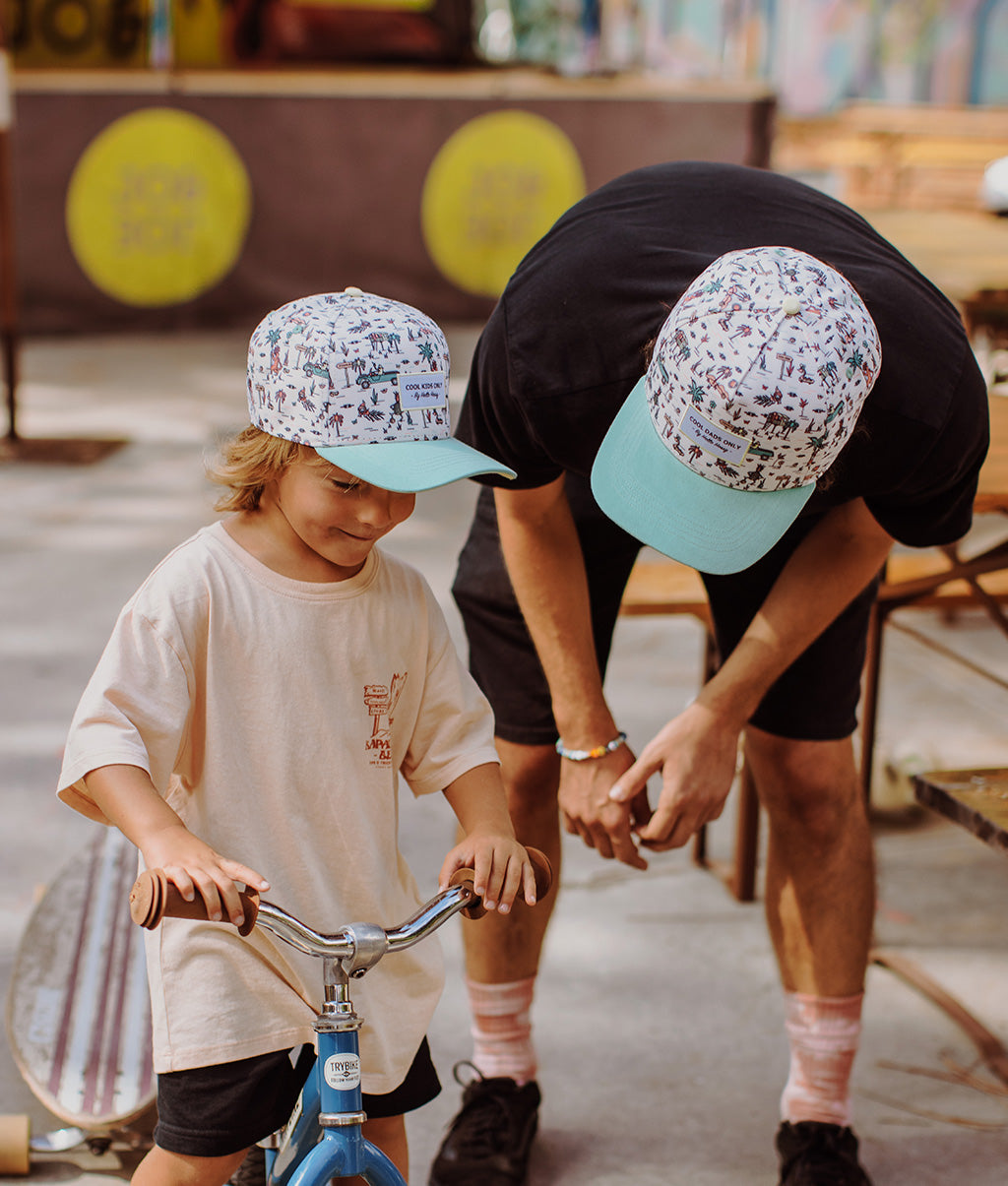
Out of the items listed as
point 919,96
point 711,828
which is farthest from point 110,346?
point 919,96

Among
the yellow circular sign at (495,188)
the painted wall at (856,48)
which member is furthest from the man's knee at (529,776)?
the painted wall at (856,48)

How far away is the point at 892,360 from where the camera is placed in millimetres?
1641

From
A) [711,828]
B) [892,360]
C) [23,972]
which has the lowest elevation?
[711,828]

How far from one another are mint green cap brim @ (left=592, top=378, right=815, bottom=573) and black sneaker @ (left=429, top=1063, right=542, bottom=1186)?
949 mm

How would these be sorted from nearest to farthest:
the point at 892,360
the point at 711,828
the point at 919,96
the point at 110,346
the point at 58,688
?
the point at 892,360 < the point at 711,828 < the point at 58,688 < the point at 110,346 < the point at 919,96

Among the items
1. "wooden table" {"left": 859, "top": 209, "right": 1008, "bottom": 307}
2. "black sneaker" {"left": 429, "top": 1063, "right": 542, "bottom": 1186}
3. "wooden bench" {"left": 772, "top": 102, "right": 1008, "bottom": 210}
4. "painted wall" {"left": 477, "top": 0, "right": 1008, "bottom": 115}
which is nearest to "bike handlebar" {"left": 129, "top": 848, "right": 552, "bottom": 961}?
"black sneaker" {"left": 429, "top": 1063, "right": 542, "bottom": 1186}

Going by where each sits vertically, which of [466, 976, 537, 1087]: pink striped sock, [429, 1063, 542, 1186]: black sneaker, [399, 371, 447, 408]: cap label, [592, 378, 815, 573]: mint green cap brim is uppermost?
→ [399, 371, 447, 408]: cap label

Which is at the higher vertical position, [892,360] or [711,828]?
[892,360]

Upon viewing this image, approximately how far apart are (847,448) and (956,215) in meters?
5.66

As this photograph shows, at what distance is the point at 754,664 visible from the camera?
6.04 feet

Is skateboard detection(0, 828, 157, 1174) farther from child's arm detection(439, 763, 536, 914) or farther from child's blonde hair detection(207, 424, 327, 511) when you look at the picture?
child's blonde hair detection(207, 424, 327, 511)

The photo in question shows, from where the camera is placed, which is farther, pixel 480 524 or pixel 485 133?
pixel 485 133

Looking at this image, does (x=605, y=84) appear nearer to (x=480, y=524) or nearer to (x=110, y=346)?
(x=110, y=346)

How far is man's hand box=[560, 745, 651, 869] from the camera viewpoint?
191cm
